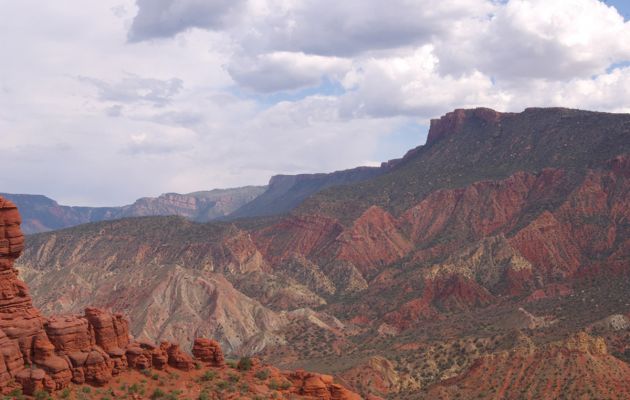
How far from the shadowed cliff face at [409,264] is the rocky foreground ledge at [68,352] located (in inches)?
1423

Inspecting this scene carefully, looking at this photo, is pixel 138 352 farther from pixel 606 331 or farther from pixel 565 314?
pixel 565 314

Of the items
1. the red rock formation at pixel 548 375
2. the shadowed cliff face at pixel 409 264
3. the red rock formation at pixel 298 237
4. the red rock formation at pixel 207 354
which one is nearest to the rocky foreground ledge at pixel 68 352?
the red rock formation at pixel 207 354

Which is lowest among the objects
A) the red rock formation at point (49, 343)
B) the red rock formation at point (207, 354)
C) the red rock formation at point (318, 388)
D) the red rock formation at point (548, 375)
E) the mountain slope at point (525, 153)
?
the red rock formation at point (548, 375)

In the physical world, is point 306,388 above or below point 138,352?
below

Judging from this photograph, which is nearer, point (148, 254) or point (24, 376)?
point (24, 376)

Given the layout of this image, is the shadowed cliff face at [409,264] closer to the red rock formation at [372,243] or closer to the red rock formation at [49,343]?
the red rock formation at [372,243]

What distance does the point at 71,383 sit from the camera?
1270 inches

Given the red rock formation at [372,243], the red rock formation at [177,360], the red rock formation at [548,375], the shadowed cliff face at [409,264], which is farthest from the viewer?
the red rock formation at [372,243]

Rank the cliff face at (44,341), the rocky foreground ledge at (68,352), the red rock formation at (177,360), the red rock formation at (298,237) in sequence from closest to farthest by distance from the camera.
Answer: the cliff face at (44,341) → the rocky foreground ledge at (68,352) → the red rock formation at (177,360) → the red rock formation at (298,237)

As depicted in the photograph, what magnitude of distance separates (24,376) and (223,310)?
86.1m

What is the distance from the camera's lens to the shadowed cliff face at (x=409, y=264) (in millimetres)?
99125

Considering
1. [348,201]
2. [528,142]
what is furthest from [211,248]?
[528,142]

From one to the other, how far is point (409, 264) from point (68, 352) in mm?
130377

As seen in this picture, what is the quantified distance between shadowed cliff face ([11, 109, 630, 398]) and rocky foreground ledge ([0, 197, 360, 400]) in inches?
1423
